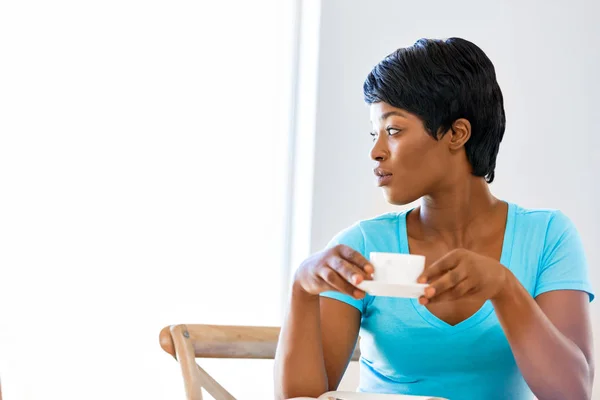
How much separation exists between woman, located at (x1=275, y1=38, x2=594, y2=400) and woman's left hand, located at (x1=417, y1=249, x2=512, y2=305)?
0.56 feet

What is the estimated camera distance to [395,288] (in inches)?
36.5

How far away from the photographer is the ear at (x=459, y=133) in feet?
4.39

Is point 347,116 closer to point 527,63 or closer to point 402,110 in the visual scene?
point 527,63

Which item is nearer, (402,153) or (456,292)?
(456,292)

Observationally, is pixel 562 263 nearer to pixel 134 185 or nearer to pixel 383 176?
pixel 383 176

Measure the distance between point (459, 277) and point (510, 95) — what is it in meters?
1.39

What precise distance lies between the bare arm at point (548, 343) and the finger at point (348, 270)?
22 cm

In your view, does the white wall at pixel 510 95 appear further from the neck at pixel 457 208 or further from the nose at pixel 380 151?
the nose at pixel 380 151

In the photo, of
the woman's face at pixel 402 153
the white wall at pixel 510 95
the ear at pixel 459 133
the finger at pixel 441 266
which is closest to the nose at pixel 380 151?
the woman's face at pixel 402 153

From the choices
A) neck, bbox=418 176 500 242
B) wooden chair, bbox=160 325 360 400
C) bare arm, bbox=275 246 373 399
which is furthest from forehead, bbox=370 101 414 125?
wooden chair, bbox=160 325 360 400

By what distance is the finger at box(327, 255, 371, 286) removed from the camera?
0.95 m

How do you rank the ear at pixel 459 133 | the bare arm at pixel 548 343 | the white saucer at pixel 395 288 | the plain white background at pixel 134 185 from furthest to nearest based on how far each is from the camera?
the plain white background at pixel 134 185 < the ear at pixel 459 133 < the bare arm at pixel 548 343 < the white saucer at pixel 395 288

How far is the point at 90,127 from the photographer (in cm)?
224

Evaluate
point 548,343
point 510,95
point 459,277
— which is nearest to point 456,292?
→ point 459,277
